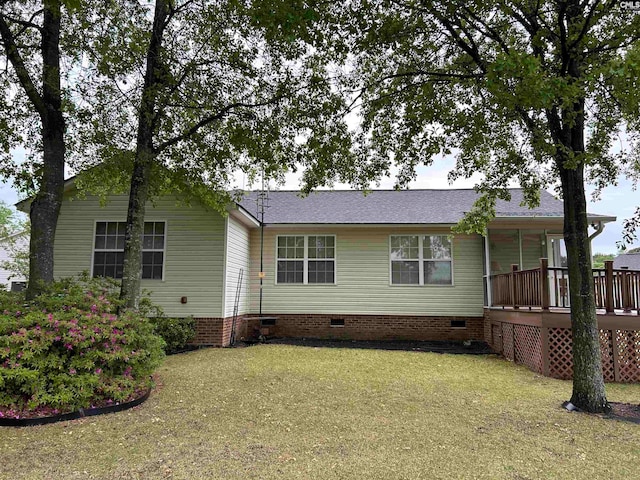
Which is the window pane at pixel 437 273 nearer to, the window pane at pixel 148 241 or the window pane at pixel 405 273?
the window pane at pixel 405 273

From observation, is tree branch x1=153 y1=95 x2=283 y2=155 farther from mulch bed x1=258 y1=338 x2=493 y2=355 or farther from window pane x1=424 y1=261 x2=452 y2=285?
window pane x1=424 y1=261 x2=452 y2=285

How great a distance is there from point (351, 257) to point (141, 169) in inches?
275

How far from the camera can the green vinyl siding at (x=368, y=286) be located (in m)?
12.4

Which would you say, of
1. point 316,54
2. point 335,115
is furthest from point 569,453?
point 316,54

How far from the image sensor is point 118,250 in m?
10.9

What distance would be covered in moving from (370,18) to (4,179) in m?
6.91

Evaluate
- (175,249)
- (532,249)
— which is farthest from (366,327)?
(175,249)

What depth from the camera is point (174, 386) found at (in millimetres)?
6648

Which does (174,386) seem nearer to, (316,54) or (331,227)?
(316,54)

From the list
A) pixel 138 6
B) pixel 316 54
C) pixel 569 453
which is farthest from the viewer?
pixel 138 6

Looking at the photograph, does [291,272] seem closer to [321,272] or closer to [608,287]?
[321,272]

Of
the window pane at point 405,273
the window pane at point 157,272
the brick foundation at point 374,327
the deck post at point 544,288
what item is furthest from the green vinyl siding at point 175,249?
the deck post at point 544,288

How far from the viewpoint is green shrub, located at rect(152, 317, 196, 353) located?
32.1ft

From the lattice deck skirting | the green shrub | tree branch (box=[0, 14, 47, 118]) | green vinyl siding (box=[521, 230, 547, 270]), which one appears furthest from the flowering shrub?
green vinyl siding (box=[521, 230, 547, 270])
